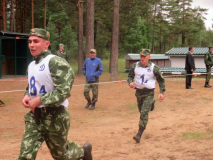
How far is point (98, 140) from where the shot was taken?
720 cm

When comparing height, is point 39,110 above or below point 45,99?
below

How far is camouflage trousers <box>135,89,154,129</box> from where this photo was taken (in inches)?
275

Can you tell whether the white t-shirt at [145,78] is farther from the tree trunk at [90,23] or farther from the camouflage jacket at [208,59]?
the tree trunk at [90,23]

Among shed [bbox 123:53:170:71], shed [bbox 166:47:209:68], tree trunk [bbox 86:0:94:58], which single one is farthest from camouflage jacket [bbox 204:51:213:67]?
shed [bbox 123:53:170:71]

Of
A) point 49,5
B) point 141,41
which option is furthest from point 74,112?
point 141,41

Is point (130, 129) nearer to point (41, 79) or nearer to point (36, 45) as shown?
point (41, 79)

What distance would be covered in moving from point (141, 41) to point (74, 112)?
134ft

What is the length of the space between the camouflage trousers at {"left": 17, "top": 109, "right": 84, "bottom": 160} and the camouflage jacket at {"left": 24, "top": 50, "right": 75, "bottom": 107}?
26 cm

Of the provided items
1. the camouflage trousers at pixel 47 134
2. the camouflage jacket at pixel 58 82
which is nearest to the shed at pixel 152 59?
the camouflage trousers at pixel 47 134

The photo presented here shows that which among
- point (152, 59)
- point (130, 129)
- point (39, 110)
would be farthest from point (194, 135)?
point (152, 59)

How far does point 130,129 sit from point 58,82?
16.1 feet

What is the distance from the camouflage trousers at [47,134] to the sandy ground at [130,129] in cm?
191

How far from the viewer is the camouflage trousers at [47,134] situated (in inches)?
151

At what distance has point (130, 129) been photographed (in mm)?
8352
